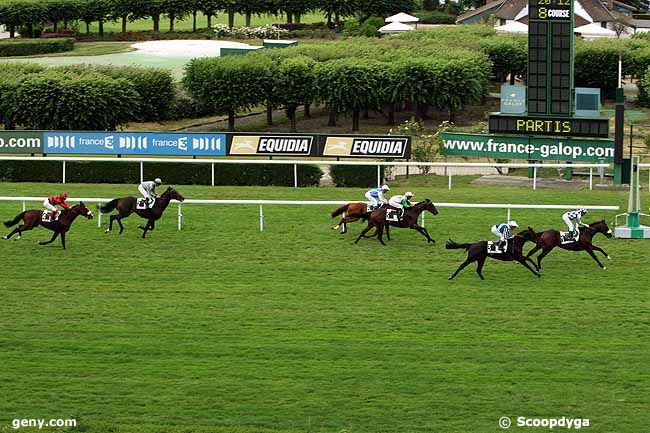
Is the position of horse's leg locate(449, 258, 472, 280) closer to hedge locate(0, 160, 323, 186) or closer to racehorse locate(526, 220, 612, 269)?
racehorse locate(526, 220, 612, 269)

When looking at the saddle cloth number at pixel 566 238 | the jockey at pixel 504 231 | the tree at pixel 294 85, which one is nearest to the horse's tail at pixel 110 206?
the jockey at pixel 504 231

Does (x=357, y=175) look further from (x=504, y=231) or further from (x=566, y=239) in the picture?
(x=504, y=231)

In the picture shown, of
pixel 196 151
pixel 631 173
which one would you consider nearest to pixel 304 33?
pixel 196 151

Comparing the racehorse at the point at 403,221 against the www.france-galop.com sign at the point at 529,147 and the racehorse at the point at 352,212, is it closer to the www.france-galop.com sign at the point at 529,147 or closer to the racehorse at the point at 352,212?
the racehorse at the point at 352,212

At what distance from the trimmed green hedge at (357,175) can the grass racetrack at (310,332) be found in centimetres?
524

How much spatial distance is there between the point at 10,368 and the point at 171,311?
280 centimetres

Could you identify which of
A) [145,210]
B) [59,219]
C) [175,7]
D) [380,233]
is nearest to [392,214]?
[380,233]

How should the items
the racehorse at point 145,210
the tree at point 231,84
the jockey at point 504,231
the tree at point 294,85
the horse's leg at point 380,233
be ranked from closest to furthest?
1. the jockey at point 504,231
2. the horse's leg at point 380,233
3. the racehorse at point 145,210
4. the tree at point 294,85
5. the tree at point 231,84

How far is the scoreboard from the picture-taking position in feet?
97.7

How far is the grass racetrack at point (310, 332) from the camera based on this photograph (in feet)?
45.3

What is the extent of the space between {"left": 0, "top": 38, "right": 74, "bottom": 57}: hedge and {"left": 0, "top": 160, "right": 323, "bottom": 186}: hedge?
36.2 meters

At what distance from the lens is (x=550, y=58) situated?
98.4ft

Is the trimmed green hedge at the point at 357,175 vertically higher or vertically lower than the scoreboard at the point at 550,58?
lower

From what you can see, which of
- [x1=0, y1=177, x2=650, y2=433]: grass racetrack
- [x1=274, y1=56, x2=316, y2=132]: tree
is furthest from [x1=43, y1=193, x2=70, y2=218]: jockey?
[x1=274, y1=56, x2=316, y2=132]: tree
